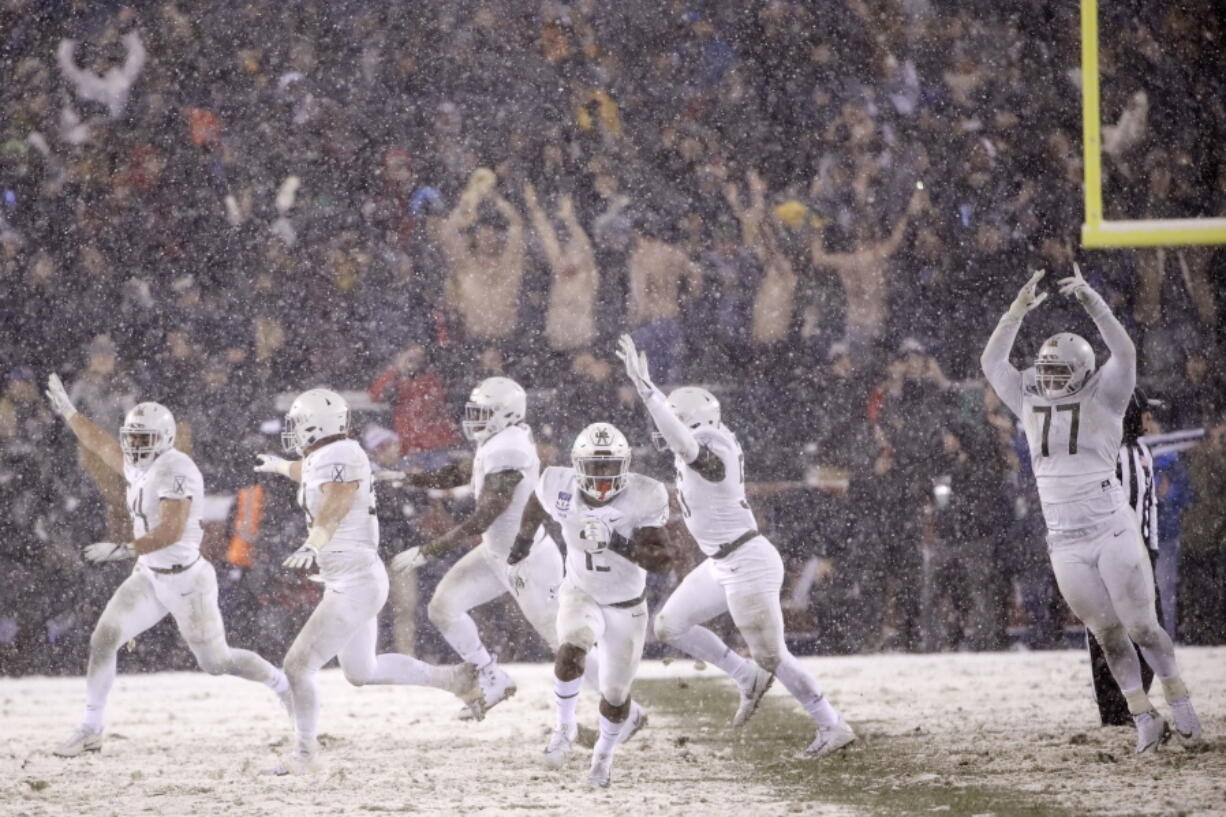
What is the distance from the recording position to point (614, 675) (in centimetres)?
592

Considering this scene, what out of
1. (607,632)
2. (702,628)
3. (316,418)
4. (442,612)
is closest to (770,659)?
(702,628)

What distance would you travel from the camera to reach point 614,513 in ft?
20.0

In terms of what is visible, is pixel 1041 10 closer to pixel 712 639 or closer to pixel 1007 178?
pixel 1007 178

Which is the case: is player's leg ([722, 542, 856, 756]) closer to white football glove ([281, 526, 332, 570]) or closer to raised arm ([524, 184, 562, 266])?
white football glove ([281, 526, 332, 570])

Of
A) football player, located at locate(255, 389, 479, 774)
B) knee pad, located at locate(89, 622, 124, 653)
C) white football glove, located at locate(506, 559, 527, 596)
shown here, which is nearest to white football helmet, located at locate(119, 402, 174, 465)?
football player, located at locate(255, 389, 479, 774)

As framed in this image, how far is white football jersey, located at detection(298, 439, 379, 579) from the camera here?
657cm

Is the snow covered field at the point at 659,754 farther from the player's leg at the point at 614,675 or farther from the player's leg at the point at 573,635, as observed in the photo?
the player's leg at the point at 573,635

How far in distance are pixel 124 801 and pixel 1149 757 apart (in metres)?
4.18

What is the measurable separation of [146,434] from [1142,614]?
4.53 m

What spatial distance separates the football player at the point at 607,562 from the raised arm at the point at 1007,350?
1.68 m

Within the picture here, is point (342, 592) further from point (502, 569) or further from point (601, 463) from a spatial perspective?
point (601, 463)

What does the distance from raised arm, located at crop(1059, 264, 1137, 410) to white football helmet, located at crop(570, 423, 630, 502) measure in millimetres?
2044

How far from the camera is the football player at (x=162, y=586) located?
693 cm

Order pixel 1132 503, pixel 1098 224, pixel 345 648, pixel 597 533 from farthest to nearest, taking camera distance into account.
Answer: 1. pixel 1098 224
2. pixel 1132 503
3. pixel 345 648
4. pixel 597 533
